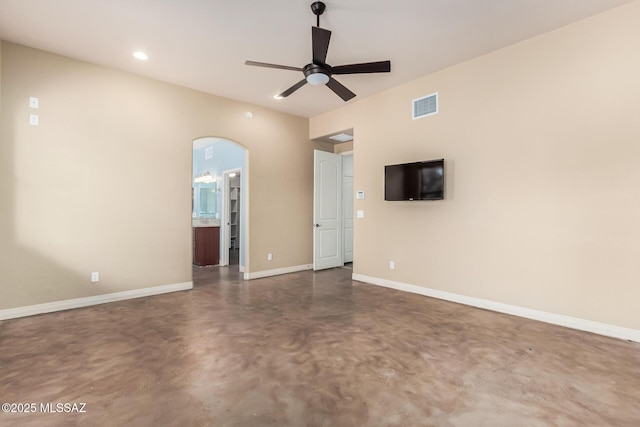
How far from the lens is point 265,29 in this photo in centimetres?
323

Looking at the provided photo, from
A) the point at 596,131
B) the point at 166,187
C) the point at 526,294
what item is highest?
the point at 596,131

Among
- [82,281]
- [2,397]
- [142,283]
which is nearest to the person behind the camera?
[2,397]

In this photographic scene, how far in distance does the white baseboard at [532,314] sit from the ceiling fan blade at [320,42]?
3.35 metres

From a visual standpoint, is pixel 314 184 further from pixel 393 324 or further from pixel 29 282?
pixel 29 282

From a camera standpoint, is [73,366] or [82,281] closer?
[73,366]

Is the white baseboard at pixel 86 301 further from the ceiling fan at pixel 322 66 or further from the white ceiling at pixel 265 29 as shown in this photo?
the ceiling fan at pixel 322 66

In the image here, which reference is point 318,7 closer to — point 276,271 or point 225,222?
point 276,271

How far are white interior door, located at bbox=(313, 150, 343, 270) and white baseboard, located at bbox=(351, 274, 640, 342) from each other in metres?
1.73

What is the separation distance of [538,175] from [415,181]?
143cm

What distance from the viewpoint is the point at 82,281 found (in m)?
3.90

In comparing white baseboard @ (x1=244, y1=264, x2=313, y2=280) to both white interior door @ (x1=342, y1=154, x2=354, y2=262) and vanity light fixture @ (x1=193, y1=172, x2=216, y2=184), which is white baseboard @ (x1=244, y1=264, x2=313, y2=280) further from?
vanity light fixture @ (x1=193, y1=172, x2=216, y2=184)

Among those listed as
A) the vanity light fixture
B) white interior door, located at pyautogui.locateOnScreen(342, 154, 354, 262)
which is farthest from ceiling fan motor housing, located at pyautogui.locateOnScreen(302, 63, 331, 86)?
the vanity light fixture

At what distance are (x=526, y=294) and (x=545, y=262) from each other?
427 millimetres

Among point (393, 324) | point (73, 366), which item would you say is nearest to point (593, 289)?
point (393, 324)
